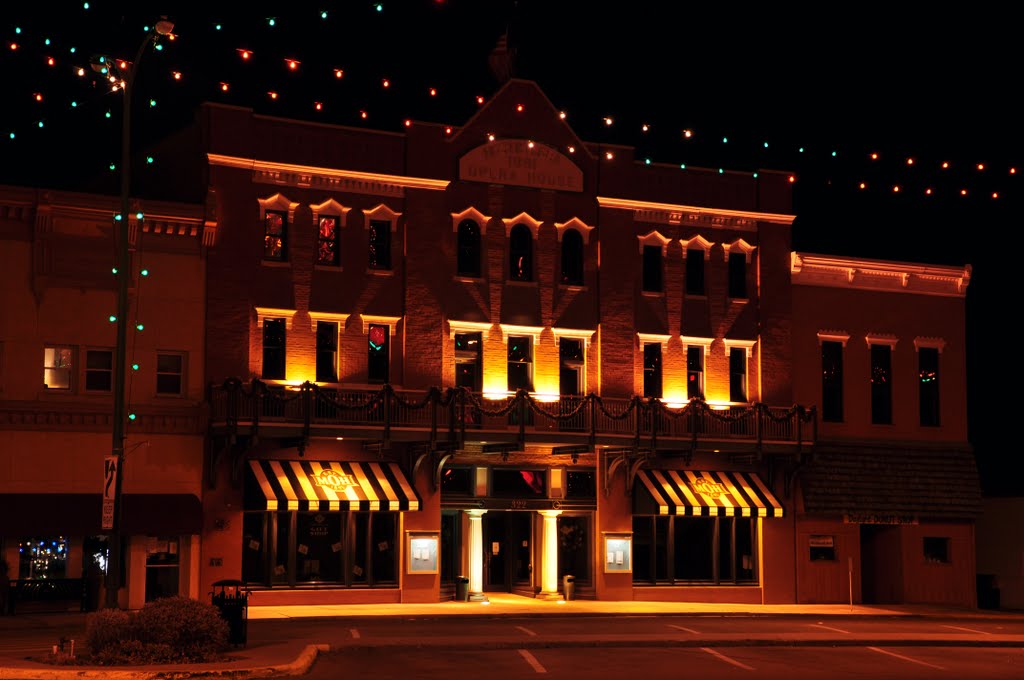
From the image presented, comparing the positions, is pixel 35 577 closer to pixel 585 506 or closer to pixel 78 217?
pixel 78 217

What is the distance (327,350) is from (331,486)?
11.8 ft

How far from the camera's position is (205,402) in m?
33.9

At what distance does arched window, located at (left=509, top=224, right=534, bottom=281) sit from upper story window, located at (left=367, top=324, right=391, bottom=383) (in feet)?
13.3

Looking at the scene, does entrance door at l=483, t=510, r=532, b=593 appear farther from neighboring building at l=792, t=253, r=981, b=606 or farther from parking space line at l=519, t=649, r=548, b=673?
parking space line at l=519, t=649, r=548, b=673

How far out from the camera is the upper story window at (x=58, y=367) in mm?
32625

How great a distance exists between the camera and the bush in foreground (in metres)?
20.1

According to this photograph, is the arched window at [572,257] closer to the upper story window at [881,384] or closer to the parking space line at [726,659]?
the upper story window at [881,384]

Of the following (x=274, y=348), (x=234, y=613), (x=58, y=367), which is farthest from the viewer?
(x=274, y=348)

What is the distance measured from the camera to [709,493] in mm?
38875

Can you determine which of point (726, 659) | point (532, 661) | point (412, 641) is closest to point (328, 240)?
point (412, 641)

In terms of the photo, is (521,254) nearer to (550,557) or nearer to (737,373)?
(737,373)

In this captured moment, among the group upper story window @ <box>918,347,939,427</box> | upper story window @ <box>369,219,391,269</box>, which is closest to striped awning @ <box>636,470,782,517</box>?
upper story window @ <box>918,347,939,427</box>

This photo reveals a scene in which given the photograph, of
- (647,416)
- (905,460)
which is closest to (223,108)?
(647,416)

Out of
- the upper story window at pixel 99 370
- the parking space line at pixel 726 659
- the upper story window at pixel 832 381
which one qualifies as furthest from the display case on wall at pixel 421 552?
the parking space line at pixel 726 659
